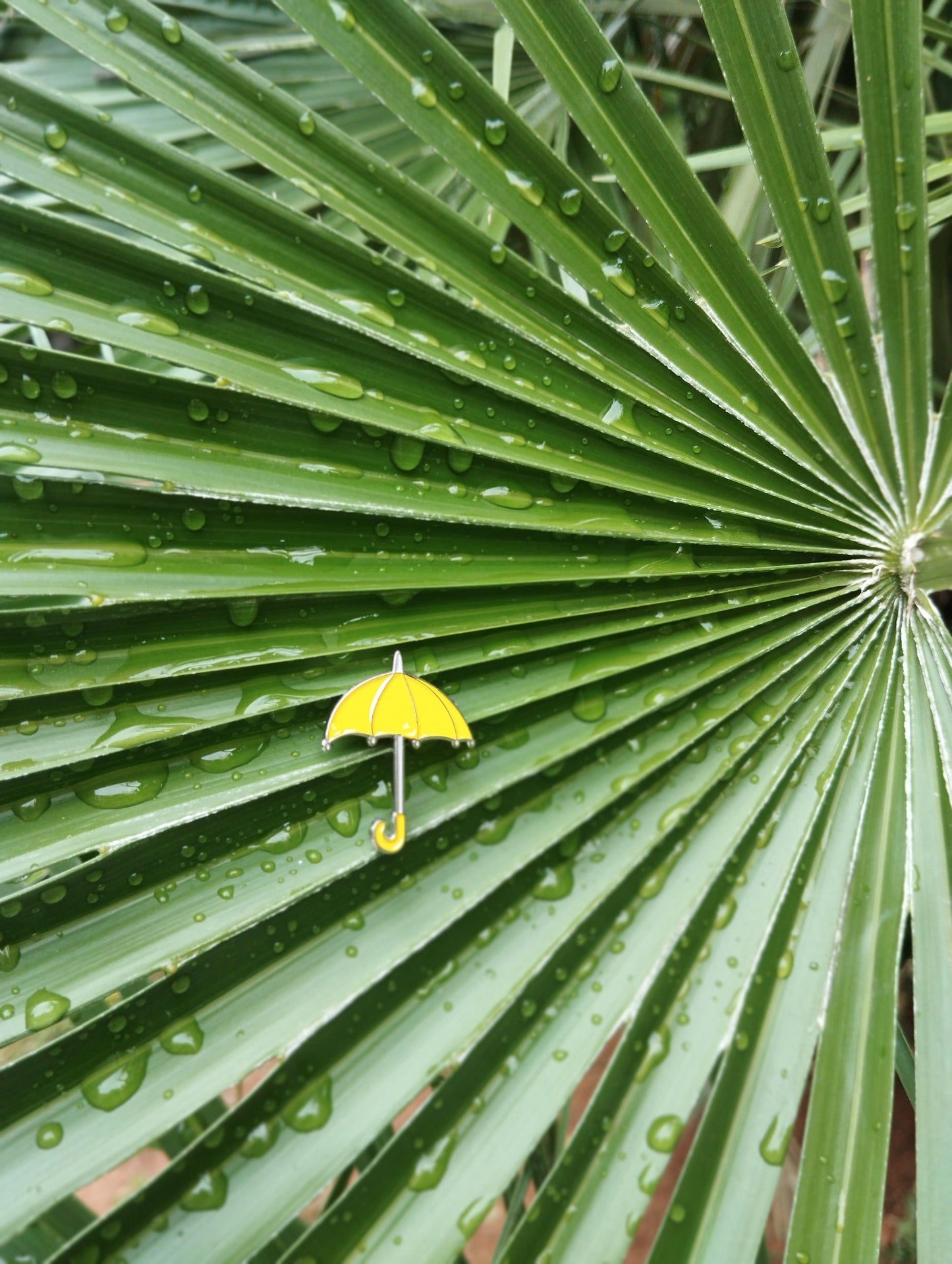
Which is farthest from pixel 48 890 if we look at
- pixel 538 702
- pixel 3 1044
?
pixel 538 702

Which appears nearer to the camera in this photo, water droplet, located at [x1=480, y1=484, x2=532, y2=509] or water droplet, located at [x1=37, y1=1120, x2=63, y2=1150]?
water droplet, located at [x1=37, y1=1120, x2=63, y2=1150]

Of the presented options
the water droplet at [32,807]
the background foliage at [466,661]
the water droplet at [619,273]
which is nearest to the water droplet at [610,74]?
the background foliage at [466,661]

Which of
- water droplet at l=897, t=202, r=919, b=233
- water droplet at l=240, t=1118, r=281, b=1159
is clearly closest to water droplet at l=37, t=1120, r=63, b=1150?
water droplet at l=240, t=1118, r=281, b=1159

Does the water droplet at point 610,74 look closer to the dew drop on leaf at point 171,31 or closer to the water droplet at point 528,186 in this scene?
the water droplet at point 528,186

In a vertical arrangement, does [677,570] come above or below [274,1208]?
above

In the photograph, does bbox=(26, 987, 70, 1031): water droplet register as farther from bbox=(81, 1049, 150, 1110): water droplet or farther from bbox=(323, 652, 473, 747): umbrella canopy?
bbox=(323, 652, 473, 747): umbrella canopy

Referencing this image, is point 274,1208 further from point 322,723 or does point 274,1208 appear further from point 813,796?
point 813,796

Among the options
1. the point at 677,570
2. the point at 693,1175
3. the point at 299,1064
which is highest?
the point at 677,570

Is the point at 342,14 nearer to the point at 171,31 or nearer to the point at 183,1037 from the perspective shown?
the point at 171,31
